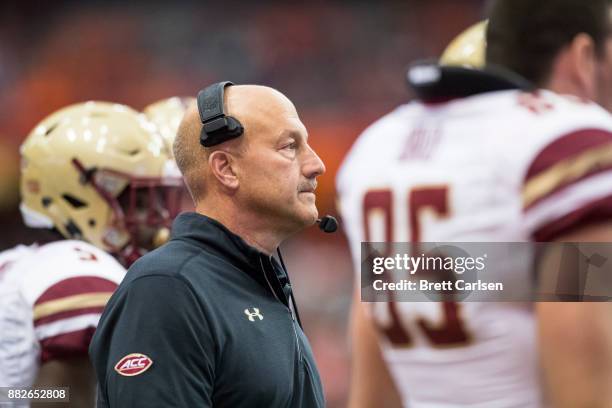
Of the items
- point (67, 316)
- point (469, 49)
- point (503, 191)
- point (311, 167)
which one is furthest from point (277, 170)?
point (469, 49)

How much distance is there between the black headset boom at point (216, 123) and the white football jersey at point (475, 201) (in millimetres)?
322

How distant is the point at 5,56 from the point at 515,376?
7.43 metres

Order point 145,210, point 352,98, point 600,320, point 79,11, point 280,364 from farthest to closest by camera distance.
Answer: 1. point 79,11
2. point 352,98
3. point 145,210
4. point 280,364
5. point 600,320

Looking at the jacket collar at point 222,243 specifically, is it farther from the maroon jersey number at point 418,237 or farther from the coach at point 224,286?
the maroon jersey number at point 418,237

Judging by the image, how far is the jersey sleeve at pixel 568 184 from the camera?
47.9 inches

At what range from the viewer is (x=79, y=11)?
8422mm

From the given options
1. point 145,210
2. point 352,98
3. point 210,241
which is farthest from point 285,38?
point 210,241

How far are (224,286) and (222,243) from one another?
0.08 meters

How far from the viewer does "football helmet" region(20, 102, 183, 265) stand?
113 inches

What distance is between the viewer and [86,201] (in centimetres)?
288

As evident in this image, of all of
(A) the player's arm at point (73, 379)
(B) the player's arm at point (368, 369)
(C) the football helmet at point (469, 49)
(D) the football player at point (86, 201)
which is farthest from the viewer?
(C) the football helmet at point (469, 49)

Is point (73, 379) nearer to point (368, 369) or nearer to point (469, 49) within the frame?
point (368, 369)

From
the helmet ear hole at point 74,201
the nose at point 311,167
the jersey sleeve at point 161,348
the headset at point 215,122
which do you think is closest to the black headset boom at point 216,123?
the headset at point 215,122

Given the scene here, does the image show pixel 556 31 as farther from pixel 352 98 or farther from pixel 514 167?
pixel 352 98
